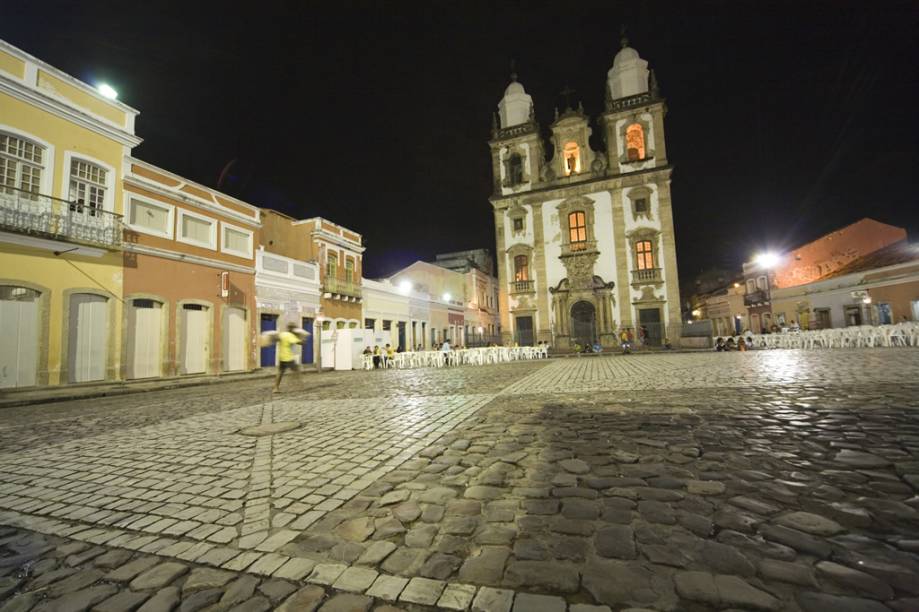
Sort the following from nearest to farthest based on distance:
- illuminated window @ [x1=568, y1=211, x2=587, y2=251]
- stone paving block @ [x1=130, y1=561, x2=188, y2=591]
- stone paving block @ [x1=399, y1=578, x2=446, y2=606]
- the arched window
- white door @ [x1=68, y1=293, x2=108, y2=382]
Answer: stone paving block @ [x1=399, y1=578, x2=446, y2=606]
stone paving block @ [x1=130, y1=561, x2=188, y2=591]
white door @ [x1=68, y1=293, x2=108, y2=382]
the arched window
illuminated window @ [x1=568, y1=211, x2=587, y2=251]

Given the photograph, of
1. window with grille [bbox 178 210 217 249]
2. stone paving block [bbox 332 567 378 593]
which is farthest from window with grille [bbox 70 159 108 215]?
stone paving block [bbox 332 567 378 593]

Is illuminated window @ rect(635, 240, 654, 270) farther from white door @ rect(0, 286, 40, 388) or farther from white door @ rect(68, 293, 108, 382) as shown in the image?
white door @ rect(0, 286, 40, 388)

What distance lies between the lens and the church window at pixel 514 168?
96.4ft

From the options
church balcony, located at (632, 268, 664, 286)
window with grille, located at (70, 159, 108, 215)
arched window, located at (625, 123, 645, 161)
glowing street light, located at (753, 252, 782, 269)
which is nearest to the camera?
window with grille, located at (70, 159, 108, 215)

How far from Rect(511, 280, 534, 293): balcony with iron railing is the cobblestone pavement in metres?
22.9

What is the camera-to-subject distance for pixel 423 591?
1761 millimetres

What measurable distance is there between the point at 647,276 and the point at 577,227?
5.62 metres

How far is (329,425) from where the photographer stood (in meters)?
5.48

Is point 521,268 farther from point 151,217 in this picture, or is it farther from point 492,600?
point 492,600

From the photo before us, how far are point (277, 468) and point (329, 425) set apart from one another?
6.05 ft

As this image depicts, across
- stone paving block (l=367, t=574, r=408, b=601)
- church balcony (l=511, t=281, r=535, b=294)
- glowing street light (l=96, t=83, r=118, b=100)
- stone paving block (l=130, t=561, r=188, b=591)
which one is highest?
glowing street light (l=96, t=83, r=118, b=100)

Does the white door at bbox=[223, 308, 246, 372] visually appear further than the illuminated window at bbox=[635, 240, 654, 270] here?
No

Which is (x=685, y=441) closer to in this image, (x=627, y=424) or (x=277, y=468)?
(x=627, y=424)

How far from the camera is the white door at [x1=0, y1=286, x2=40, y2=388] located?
10.6 m
